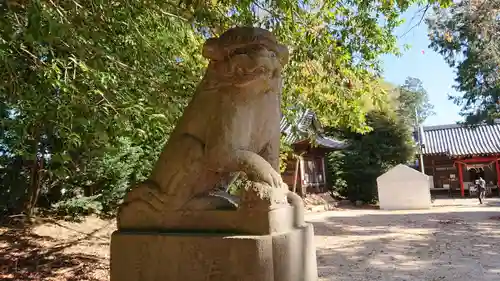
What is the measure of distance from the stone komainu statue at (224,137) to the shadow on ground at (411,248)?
13.2 feet

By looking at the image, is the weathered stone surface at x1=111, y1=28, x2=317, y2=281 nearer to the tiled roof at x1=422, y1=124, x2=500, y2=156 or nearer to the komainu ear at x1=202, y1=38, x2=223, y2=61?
the komainu ear at x1=202, y1=38, x2=223, y2=61

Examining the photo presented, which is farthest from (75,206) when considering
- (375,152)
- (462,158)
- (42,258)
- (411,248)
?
(462,158)

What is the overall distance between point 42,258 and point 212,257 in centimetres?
556

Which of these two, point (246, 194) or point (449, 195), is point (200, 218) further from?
point (449, 195)

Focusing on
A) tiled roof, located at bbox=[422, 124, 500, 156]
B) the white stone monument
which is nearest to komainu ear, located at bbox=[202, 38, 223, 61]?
the white stone monument

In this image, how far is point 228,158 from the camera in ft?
7.48

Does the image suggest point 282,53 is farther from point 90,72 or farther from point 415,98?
point 415,98

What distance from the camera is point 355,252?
7711 millimetres

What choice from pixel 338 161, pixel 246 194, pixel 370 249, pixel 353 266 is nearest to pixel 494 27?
pixel 370 249

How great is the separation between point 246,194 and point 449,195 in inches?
950

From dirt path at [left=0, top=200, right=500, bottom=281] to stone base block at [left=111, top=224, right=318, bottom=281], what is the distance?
3.64 meters

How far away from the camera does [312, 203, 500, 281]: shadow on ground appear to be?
5863 mm

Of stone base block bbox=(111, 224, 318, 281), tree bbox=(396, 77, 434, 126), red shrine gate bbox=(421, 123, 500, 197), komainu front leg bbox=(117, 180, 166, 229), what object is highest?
tree bbox=(396, 77, 434, 126)

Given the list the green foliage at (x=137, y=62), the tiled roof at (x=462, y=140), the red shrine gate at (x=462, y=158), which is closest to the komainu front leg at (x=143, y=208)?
the green foliage at (x=137, y=62)
